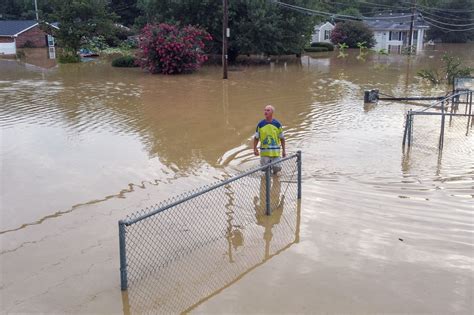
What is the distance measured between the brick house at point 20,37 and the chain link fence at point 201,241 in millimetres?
45689

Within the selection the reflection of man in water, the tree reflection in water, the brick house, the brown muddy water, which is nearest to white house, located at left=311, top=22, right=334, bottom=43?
the brick house

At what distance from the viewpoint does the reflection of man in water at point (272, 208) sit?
772cm

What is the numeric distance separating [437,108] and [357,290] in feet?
45.5

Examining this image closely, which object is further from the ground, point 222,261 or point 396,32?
point 396,32

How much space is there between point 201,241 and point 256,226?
→ 1070mm

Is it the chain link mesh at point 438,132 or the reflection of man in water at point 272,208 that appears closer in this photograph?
the reflection of man in water at point 272,208

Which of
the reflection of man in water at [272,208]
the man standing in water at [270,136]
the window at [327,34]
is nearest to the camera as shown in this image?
the reflection of man in water at [272,208]

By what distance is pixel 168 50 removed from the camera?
98.0ft

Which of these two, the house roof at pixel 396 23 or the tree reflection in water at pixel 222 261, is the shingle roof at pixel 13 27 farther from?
the tree reflection in water at pixel 222 261

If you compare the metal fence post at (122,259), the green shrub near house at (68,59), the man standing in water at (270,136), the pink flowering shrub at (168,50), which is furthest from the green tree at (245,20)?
the metal fence post at (122,259)

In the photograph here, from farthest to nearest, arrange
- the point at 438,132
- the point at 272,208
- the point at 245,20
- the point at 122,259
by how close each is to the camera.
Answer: the point at 245,20 → the point at 438,132 → the point at 272,208 → the point at 122,259

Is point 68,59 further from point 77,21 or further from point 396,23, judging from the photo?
point 396,23

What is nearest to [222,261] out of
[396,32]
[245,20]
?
[245,20]

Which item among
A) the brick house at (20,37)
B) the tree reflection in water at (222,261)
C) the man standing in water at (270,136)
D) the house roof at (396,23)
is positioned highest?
the house roof at (396,23)
